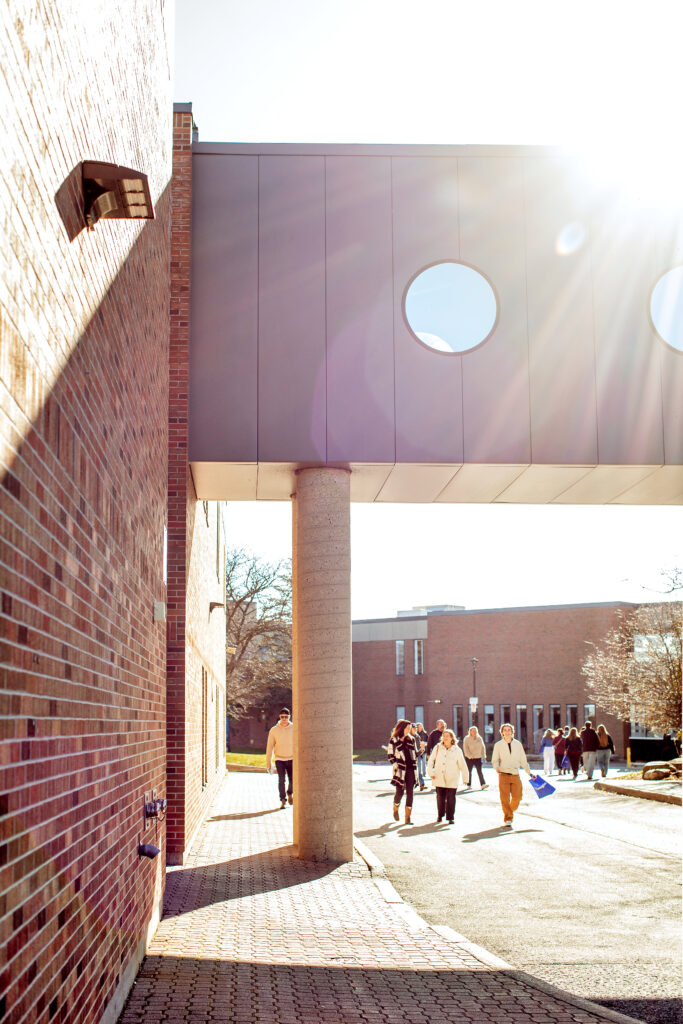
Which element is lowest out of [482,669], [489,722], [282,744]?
[489,722]

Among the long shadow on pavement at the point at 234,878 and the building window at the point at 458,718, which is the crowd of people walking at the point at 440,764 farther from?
the building window at the point at 458,718

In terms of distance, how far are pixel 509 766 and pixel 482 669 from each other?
45.4m

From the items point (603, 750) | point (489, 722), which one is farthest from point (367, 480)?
point (489, 722)

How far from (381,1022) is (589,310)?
965cm

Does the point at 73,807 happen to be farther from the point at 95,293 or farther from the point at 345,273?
the point at 345,273

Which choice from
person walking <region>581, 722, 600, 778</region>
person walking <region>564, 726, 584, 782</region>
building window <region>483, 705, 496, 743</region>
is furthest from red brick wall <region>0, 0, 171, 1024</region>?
building window <region>483, 705, 496, 743</region>

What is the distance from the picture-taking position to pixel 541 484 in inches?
557

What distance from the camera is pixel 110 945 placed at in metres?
5.42

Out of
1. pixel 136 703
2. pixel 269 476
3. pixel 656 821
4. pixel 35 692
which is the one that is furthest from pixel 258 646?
pixel 35 692

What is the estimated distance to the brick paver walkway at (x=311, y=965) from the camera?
6066mm

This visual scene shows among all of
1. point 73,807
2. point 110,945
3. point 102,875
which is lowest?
point 110,945

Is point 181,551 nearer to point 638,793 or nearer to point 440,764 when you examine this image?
point 440,764

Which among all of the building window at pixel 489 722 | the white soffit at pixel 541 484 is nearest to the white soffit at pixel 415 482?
the white soffit at pixel 541 484

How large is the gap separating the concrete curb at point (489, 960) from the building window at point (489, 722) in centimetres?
4887
